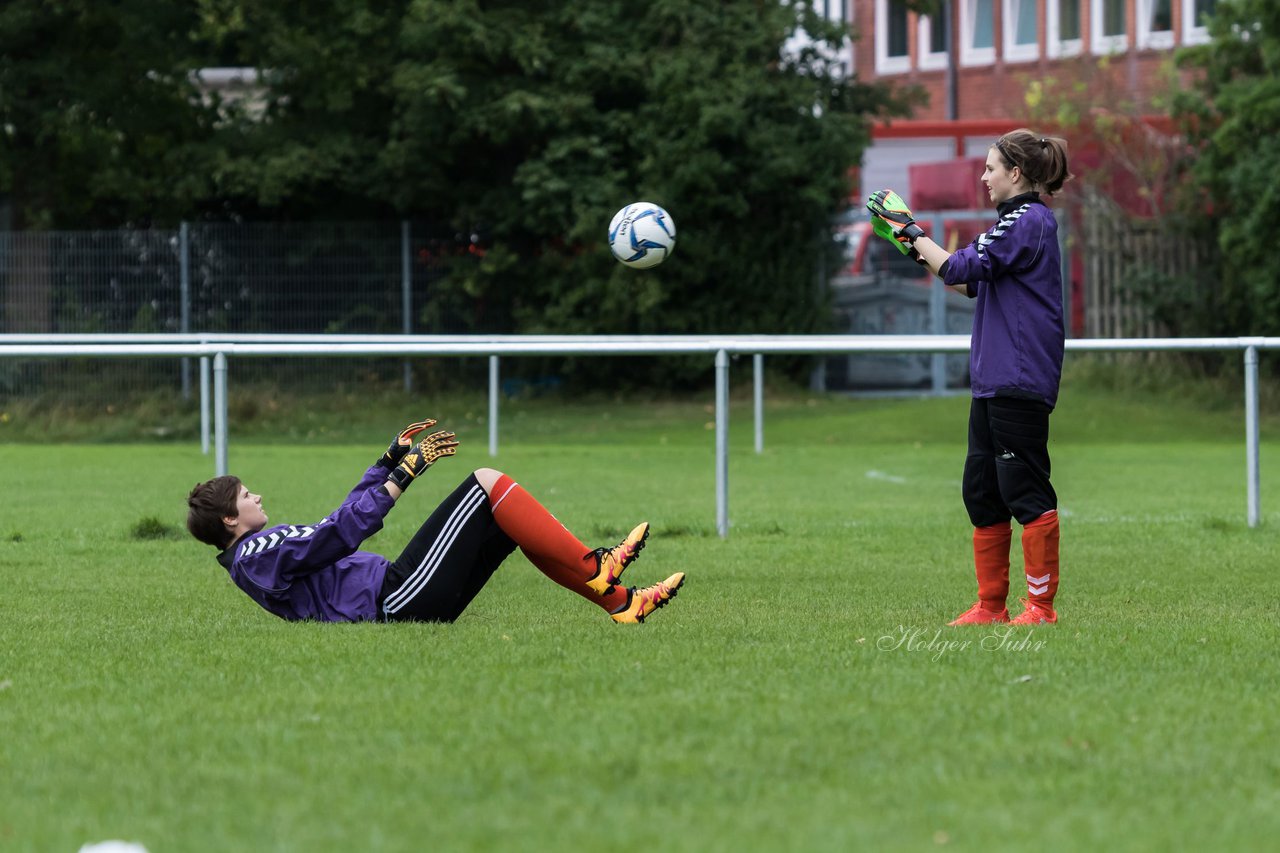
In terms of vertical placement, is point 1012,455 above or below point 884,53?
below

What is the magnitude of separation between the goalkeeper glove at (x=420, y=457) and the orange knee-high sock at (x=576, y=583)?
47 cm

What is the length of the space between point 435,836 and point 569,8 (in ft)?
73.9

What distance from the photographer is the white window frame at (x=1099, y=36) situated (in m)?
38.0

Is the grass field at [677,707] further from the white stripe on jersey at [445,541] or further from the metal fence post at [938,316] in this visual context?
the metal fence post at [938,316]

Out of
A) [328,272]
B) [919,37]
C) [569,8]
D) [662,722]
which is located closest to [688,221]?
[569,8]

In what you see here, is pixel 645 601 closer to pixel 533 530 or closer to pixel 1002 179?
pixel 533 530

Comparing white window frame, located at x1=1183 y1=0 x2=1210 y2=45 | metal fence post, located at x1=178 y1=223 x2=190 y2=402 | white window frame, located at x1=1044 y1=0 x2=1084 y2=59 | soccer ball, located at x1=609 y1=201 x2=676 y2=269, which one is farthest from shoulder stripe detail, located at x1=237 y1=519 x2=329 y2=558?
white window frame, located at x1=1044 y1=0 x2=1084 y2=59

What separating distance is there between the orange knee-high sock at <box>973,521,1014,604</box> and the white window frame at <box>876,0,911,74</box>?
118 ft

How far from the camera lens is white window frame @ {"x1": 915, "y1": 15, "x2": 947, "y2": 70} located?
4119 centimetres

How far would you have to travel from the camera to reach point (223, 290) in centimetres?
2477

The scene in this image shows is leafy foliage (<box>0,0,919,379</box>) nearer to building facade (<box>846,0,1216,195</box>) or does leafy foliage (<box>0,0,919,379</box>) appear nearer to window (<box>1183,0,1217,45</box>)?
building facade (<box>846,0,1216,195</box>)

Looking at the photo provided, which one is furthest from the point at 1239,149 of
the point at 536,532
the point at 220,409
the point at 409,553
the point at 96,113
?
the point at 409,553

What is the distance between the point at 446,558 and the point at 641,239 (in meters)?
3.03

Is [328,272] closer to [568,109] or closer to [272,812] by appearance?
[568,109]
